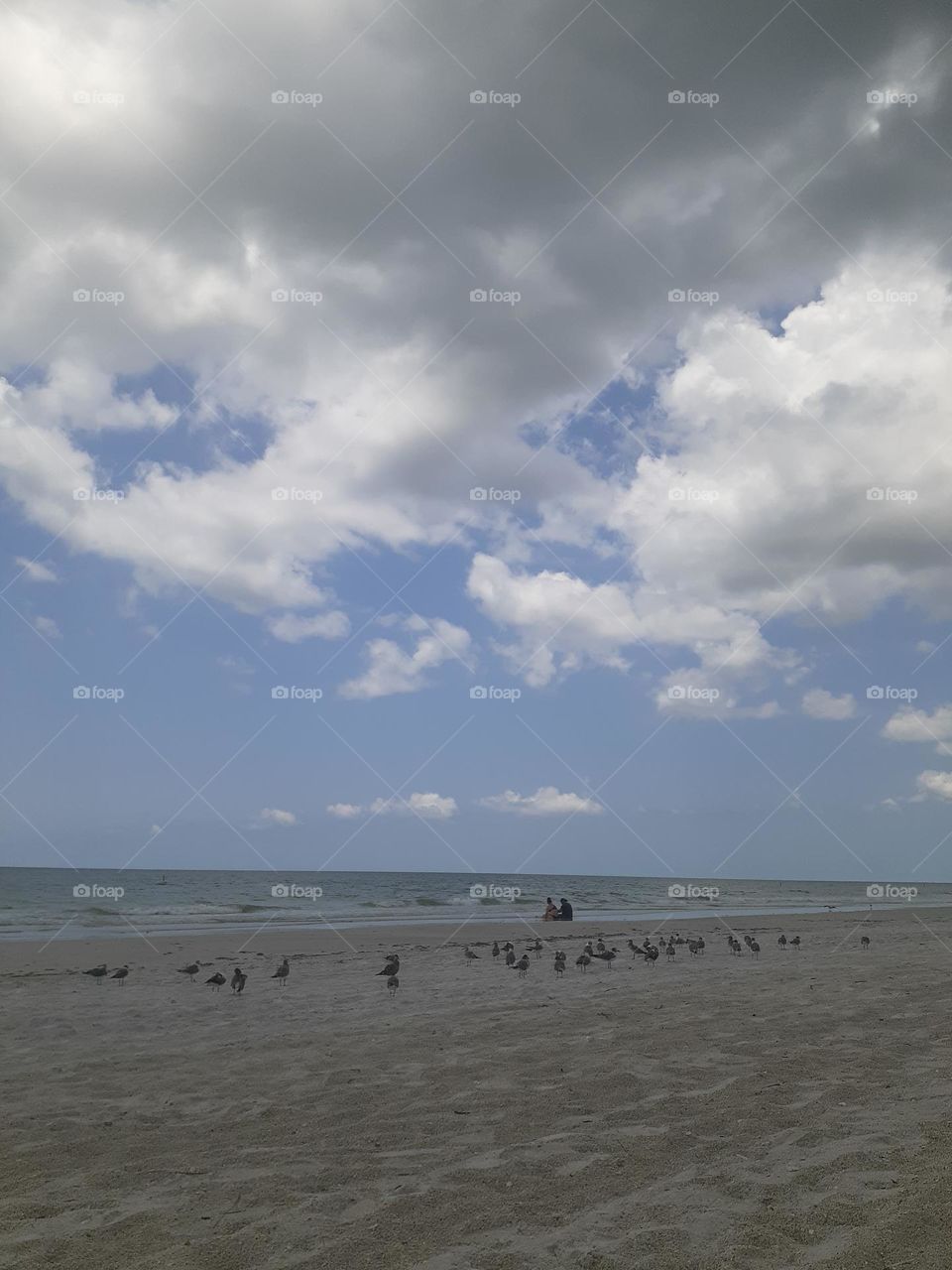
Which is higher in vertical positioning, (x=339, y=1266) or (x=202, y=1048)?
(x=339, y=1266)

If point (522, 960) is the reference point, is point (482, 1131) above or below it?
above

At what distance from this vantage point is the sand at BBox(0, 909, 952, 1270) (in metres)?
5.01

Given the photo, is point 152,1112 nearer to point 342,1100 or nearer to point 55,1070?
point 342,1100

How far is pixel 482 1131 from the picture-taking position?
7016mm

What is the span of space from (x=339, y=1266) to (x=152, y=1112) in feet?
13.1

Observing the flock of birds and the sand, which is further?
the flock of birds

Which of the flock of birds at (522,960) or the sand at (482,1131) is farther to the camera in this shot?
the flock of birds at (522,960)

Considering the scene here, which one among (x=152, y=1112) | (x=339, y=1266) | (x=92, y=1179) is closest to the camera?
(x=339, y=1266)

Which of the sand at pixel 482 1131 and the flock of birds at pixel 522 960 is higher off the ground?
the sand at pixel 482 1131

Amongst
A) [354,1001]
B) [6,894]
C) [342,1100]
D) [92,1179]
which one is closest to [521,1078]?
[342,1100]

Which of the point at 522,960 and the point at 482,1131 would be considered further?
the point at 522,960

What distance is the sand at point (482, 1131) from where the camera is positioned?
5.01 metres

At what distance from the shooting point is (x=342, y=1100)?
8086 mm

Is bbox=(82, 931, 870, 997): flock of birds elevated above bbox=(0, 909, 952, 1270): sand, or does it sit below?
below
